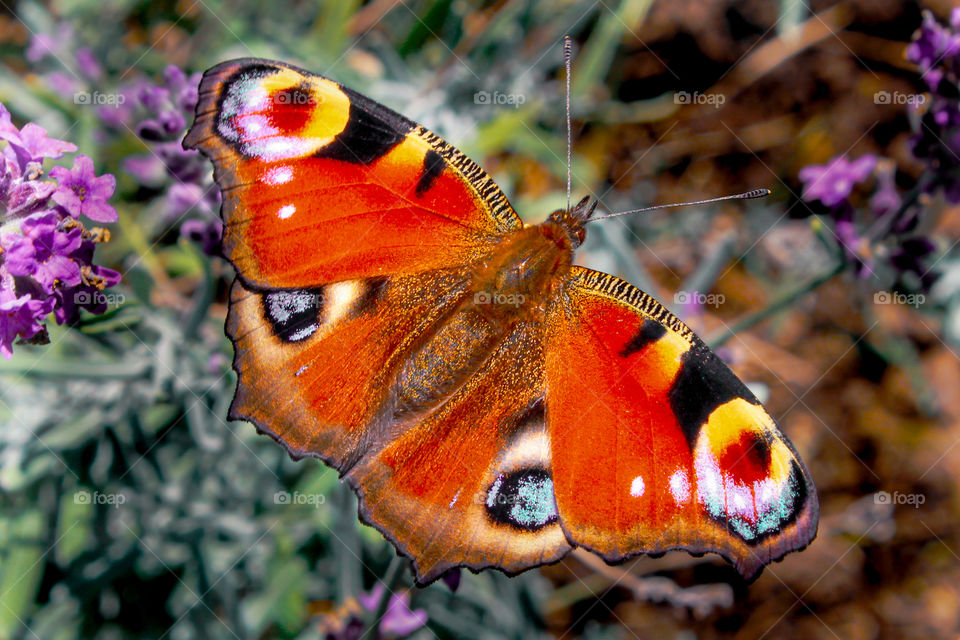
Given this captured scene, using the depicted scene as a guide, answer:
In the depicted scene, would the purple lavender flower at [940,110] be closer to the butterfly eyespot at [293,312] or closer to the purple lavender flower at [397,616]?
the butterfly eyespot at [293,312]

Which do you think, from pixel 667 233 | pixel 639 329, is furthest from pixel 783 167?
pixel 639 329

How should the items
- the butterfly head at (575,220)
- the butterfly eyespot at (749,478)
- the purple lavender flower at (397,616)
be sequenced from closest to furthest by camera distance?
the butterfly eyespot at (749,478) → the butterfly head at (575,220) → the purple lavender flower at (397,616)

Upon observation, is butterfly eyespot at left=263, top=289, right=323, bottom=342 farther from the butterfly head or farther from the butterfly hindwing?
the butterfly head

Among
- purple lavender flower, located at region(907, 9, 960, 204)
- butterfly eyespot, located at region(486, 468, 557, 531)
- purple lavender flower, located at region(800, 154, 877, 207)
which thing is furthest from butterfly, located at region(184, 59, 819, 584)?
purple lavender flower, located at region(907, 9, 960, 204)

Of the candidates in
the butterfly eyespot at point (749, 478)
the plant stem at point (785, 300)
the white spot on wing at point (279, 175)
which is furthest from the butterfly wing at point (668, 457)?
the plant stem at point (785, 300)

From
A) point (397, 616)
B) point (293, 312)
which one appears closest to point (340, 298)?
point (293, 312)

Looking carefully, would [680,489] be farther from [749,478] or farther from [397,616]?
[397,616]

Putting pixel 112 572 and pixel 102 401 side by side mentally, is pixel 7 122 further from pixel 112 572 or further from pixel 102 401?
pixel 112 572

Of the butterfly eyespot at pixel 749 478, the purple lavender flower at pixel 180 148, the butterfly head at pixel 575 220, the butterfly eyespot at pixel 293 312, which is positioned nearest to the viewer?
the butterfly eyespot at pixel 749 478
